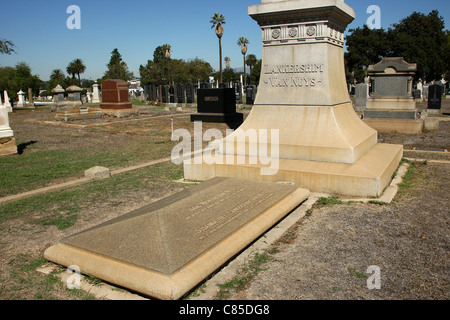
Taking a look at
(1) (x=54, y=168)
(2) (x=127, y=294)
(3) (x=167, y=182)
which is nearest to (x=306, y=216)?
(2) (x=127, y=294)

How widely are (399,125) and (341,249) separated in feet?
35.1

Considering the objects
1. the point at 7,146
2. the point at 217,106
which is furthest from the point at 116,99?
the point at 7,146

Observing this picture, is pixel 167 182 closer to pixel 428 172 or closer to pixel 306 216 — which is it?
pixel 306 216

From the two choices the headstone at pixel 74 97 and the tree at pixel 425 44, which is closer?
the headstone at pixel 74 97

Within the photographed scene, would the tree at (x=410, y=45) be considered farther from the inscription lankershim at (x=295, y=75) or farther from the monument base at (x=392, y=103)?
the inscription lankershim at (x=295, y=75)

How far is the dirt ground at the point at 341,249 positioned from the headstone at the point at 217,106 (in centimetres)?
→ 1231

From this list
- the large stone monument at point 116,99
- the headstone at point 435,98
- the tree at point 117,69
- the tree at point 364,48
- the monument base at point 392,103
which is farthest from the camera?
the tree at point 117,69

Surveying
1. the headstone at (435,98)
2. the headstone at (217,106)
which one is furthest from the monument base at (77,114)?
the headstone at (435,98)

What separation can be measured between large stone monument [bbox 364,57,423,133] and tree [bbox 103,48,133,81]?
60707 mm

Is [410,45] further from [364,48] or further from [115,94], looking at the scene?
Result: [115,94]

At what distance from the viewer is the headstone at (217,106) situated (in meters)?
17.9

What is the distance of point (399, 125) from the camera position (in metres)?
12.7

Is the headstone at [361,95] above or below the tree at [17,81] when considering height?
below
